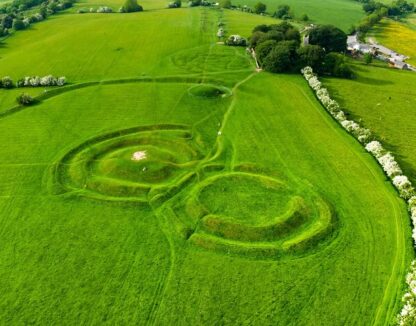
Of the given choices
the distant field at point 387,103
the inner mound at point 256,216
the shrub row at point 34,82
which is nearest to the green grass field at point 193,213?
the inner mound at point 256,216

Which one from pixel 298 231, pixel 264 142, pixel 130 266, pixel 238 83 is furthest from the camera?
pixel 238 83

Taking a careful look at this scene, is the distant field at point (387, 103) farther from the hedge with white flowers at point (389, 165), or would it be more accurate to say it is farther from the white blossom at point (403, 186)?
the white blossom at point (403, 186)

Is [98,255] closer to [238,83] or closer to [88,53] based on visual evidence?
[238,83]

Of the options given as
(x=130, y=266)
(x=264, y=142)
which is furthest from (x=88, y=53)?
(x=130, y=266)

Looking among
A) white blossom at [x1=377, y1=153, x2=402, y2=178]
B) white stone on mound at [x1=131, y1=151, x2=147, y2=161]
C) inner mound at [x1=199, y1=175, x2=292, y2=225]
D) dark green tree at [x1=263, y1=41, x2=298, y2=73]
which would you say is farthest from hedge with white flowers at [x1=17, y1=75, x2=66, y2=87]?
white blossom at [x1=377, y1=153, x2=402, y2=178]

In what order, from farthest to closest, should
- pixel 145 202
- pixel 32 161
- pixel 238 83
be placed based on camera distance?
pixel 238 83, pixel 32 161, pixel 145 202
